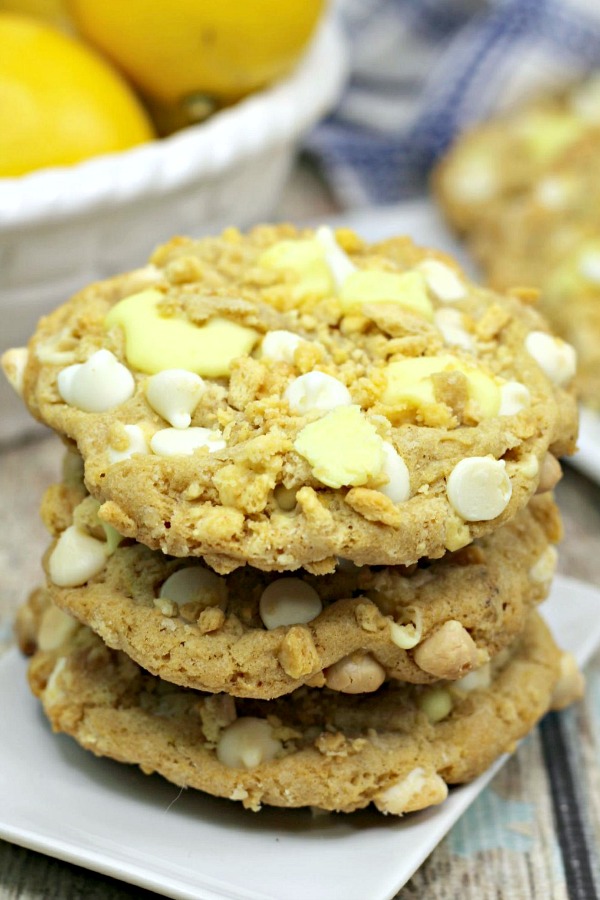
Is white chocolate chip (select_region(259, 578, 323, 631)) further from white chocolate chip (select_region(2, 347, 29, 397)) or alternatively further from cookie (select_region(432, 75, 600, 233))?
cookie (select_region(432, 75, 600, 233))

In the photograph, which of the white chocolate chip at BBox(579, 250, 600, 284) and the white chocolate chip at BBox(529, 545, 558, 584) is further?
the white chocolate chip at BBox(579, 250, 600, 284)

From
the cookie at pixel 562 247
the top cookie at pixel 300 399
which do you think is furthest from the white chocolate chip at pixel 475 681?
the cookie at pixel 562 247

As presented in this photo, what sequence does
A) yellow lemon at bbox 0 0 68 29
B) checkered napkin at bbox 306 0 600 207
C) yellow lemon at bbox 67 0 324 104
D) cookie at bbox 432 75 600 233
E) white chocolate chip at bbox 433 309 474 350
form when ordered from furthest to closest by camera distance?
checkered napkin at bbox 306 0 600 207 < cookie at bbox 432 75 600 233 < yellow lemon at bbox 0 0 68 29 < yellow lemon at bbox 67 0 324 104 < white chocolate chip at bbox 433 309 474 350

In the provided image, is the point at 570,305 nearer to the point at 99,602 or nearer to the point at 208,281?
the point at 208,281

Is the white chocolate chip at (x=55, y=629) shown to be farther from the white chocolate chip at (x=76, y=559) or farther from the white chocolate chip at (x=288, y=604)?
the white chocolate chip at (x=288, y=604)

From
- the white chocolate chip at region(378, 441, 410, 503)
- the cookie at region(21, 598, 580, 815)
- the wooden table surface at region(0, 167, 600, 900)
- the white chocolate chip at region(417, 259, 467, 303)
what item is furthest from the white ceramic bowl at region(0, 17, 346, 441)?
the white chocolate chip at region(378, 441, 410, 503)

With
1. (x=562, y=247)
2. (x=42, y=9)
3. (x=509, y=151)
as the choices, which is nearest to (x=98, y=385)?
(x=42, y=9)
